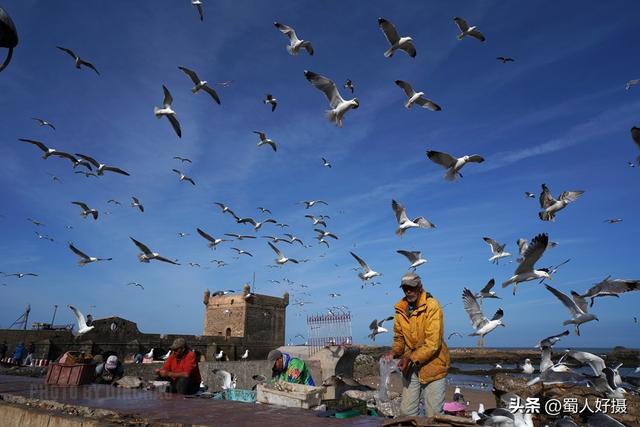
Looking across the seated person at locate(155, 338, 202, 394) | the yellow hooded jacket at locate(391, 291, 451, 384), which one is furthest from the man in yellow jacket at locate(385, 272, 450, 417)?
the seated person at locate(155, 338, 202, 394)

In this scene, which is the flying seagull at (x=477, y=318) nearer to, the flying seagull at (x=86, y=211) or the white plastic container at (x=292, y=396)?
the white plastic container at (x=292, y=396)

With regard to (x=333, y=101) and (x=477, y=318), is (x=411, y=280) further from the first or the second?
(x=333, y=101)

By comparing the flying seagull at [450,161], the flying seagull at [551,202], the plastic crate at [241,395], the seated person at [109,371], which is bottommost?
the plastic crate at [241,395]

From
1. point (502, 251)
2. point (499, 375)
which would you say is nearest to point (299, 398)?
point (499, 375)

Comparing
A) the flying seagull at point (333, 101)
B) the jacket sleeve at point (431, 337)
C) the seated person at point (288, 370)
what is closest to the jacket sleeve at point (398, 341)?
the jacket sleeve at point (431, 337)

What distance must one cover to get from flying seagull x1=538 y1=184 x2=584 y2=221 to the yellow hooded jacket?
710 centimetres

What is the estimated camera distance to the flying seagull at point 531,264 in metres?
7.53

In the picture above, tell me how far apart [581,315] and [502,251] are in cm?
264

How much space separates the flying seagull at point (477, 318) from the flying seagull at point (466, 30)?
6.14 metres

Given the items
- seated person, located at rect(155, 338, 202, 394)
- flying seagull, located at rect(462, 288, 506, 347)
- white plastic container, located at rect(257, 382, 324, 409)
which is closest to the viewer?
white plastic container, located at rect(257, 382, 324, 409)

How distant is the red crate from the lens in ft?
20.1

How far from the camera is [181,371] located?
6.50 m

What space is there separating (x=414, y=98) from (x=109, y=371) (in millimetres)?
8935

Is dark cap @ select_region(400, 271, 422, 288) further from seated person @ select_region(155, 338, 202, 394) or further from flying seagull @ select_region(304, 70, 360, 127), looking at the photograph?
flying seagull @ select_region(304, 70, 360, 127)
